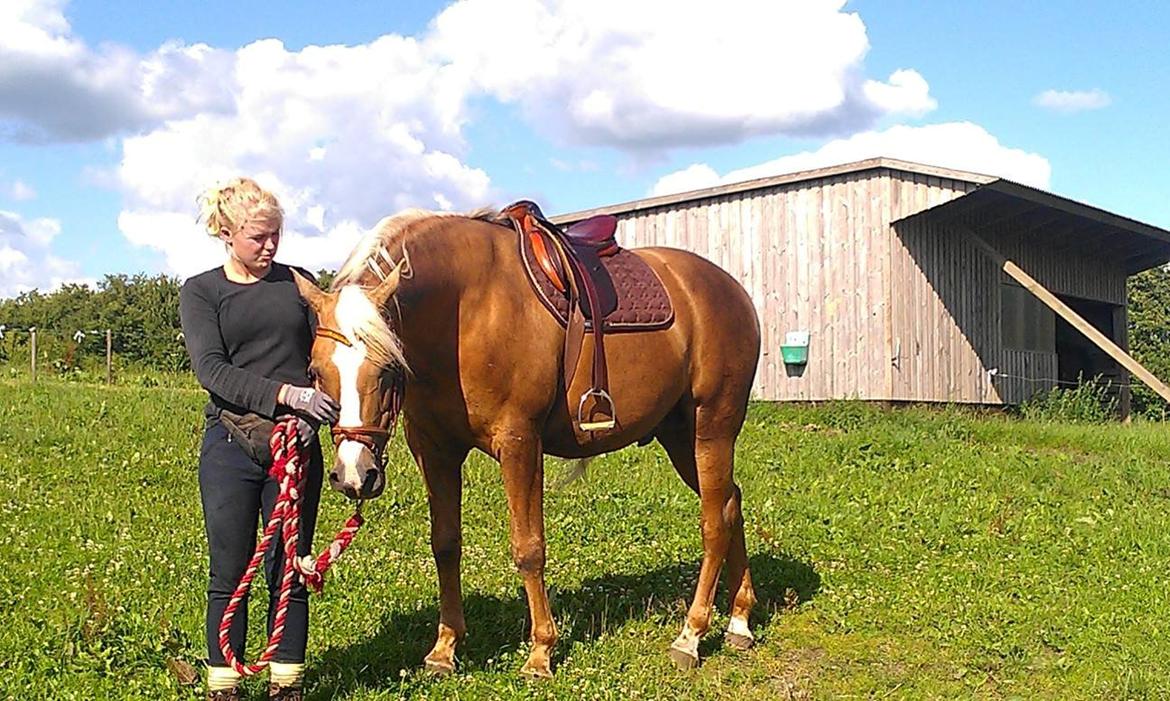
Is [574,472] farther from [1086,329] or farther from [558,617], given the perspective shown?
[1086,329]

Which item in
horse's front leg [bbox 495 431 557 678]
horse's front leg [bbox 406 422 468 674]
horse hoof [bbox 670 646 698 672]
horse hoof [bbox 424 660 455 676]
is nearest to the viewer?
horse's front leg [bbox 495 431 557 678]

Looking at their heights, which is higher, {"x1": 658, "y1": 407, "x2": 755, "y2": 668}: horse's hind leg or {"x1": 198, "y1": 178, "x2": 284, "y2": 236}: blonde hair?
{"x1": 198, "y1": 178, "x2": 284, "y2": 236}: blonde hair

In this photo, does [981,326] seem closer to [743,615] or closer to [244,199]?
[743,615]

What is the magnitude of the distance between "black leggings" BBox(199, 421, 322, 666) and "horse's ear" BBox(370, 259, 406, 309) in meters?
0.61

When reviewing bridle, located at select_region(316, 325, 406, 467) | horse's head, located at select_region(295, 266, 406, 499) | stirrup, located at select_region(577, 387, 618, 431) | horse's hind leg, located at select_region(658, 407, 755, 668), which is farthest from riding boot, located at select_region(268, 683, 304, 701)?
horse's hind leg, located at select_region(658, 407, 755, 668)

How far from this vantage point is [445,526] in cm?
511

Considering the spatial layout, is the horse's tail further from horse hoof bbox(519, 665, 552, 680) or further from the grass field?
horse hoof bbox(519, 665, 552, 680)

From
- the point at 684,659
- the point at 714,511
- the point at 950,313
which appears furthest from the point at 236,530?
the point at 950,313

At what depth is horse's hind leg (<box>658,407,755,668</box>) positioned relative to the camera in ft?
18.4

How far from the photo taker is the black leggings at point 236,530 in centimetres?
398

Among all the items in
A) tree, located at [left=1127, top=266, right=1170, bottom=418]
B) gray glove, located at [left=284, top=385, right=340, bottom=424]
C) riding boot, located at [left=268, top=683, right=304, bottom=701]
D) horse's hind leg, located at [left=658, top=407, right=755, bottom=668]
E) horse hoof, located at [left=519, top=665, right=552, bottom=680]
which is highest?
tree, located at [left=1127, top=266, right=1170, bottom=418]

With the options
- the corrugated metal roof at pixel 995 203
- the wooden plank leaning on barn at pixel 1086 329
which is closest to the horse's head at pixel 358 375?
the corrugated metal roof at pixel 995 203

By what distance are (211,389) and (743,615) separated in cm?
332

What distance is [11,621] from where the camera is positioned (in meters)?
5.16
